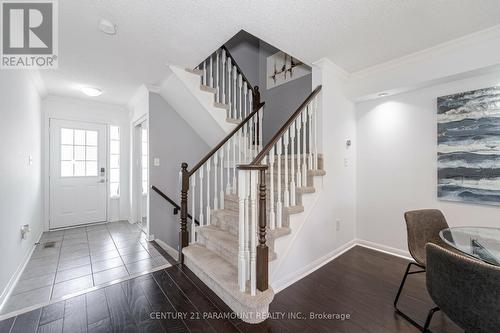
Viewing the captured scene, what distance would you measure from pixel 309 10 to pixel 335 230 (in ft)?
8.06

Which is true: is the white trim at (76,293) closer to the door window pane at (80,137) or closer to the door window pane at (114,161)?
the door window pane at (114,161)

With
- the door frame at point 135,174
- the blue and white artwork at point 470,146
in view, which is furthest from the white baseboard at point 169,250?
the blue and white artwork at point 470,146

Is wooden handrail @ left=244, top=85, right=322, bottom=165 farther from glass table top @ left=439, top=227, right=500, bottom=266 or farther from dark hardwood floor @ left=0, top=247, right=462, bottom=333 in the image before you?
glass table top @ left=439, top=227, right=500, bottom=266

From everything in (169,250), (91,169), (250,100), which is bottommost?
(169,250)

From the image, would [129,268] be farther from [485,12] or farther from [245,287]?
[485,12]

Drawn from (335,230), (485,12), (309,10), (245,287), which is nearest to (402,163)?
(335,230)

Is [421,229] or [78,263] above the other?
[421,229]

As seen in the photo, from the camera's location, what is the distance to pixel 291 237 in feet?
7.09

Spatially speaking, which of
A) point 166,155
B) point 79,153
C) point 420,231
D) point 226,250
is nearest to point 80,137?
point 79,153

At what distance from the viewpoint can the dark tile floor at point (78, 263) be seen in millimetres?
2025

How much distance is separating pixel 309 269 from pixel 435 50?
2.74m

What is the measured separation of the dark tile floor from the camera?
203 cm

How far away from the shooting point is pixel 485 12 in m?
1.79

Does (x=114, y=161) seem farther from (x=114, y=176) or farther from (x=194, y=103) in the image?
(x=194, y=103)
